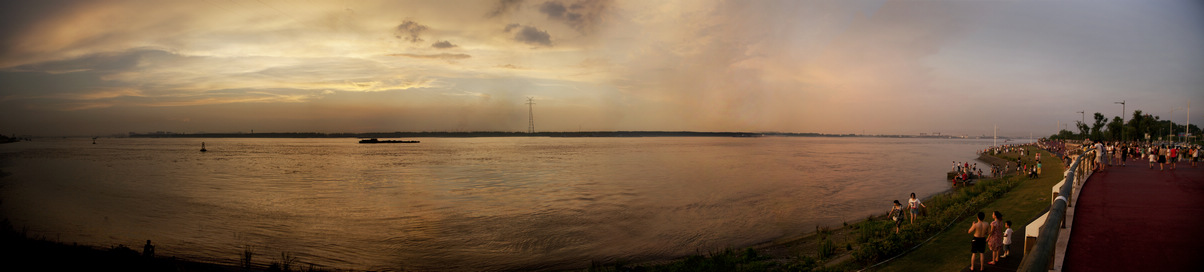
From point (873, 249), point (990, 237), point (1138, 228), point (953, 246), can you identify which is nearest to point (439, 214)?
point (873, 249)

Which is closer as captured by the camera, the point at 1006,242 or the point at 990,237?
the point at 990,237

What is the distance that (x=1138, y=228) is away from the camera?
30.6 ft

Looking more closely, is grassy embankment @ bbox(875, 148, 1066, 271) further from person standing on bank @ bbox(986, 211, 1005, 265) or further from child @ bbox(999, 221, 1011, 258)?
person standing on bank @ bbox(986, 211, 1005, 265)

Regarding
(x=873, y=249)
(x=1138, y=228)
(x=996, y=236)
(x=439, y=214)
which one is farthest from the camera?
(x=439, y=214)

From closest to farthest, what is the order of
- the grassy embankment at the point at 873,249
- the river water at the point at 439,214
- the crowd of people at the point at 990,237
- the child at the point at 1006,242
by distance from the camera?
the crowd of people at the point at 990,237, the child at the point at 1006,242, the grassy embankment at the point at 873,249, the river water at the point at 439,214

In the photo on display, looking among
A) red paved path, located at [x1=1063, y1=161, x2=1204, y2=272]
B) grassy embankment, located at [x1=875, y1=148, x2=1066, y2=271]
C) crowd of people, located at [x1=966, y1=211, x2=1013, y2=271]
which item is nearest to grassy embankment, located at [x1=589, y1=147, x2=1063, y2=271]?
→ grassy embankment, located at [x1=875, y1=148, x2=1066, y2=271]

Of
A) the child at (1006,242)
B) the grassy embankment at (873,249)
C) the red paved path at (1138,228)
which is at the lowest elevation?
the grassy embankment at (873,249)

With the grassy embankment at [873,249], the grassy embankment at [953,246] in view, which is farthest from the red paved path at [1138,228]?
the grassy embankment at [873,249]

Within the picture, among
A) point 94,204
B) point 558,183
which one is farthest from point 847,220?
point 94,204

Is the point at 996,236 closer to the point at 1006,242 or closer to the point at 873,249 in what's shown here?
the point at 1006,242

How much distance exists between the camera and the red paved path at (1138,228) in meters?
7.37

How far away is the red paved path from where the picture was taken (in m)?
7.37

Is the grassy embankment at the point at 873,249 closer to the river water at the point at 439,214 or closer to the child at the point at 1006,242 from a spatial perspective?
the child at the point at 1006,242

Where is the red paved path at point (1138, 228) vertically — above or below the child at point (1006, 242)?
above
